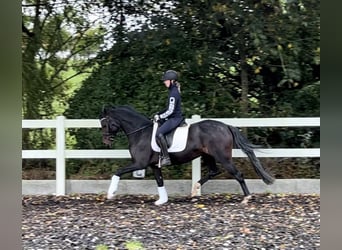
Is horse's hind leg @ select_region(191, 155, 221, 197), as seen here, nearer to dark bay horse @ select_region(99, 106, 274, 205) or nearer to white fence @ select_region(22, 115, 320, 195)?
dark bay horse @ select_region(99, 106, 274, 205)

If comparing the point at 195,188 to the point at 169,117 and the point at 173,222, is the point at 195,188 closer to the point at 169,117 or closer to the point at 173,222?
the point at 169,117

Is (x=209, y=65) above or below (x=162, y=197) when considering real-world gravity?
above

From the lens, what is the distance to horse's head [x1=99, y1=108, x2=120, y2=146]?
20.4 feet

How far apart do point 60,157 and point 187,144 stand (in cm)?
205

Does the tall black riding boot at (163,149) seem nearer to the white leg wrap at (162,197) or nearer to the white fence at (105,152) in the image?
the white leg wrap at (162,197)

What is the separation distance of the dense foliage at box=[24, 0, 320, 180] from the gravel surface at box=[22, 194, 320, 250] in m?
1.54

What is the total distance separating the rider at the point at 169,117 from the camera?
585cm

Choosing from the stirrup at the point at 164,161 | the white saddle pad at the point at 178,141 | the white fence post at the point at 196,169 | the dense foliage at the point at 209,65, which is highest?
the dense foliage at the point at 209,65

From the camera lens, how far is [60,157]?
22.1 ft

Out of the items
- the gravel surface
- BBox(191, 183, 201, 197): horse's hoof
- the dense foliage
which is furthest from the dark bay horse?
the dense foliage

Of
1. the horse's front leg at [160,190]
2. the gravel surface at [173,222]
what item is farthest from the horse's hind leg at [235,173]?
the horse's front leg at [160,190]

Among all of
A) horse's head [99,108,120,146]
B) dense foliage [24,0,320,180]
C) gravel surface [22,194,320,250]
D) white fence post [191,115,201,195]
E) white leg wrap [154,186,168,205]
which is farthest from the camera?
dense foliage [24,0,320,180]

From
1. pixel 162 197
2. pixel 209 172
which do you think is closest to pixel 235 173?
pixel 209 172

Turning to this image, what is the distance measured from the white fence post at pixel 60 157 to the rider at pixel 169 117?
5.47 feet
